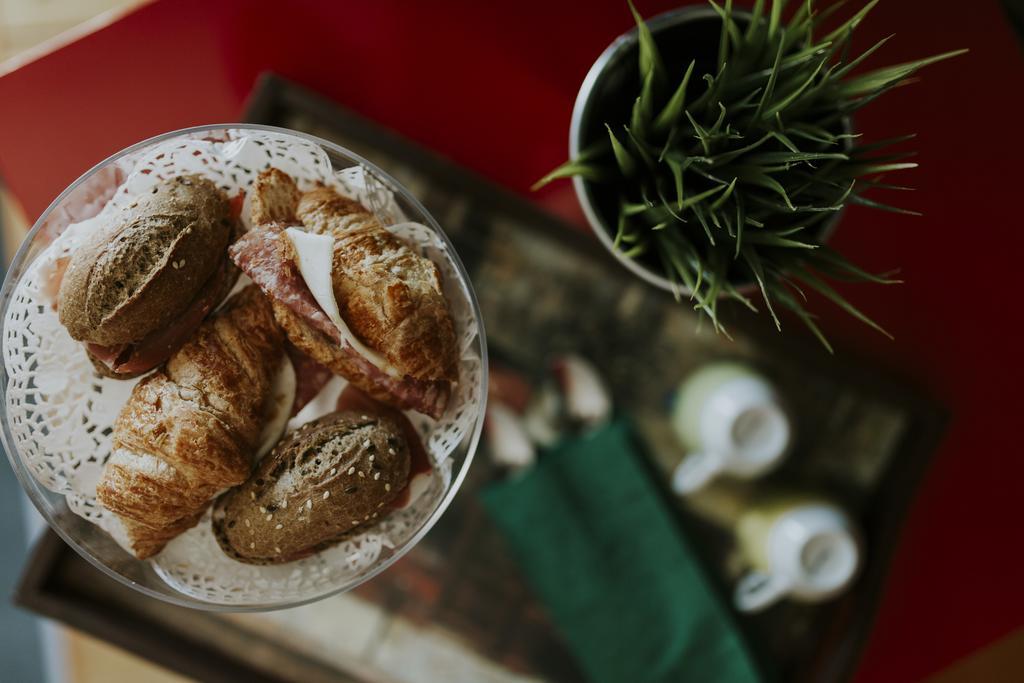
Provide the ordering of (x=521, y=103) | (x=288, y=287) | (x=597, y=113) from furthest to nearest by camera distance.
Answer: (x=521, y=103) → (x=597, y=113) → (x=288, y=287)

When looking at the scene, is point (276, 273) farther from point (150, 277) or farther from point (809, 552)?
point (809, 552)

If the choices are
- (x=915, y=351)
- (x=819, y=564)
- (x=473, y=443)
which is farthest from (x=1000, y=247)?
(x=473, y=443)

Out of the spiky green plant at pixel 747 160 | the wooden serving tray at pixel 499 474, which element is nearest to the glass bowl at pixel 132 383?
the spiky green plant at pixel 747 160

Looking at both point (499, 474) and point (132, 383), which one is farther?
point (499, 474)

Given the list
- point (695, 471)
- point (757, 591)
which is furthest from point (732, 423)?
point (757, 591)

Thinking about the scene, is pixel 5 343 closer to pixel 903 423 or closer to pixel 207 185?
pixel 207 185

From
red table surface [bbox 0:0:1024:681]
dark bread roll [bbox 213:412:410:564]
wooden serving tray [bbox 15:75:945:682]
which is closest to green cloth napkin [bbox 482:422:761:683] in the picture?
wooden serving tray [bbox 15:75:945:682]
